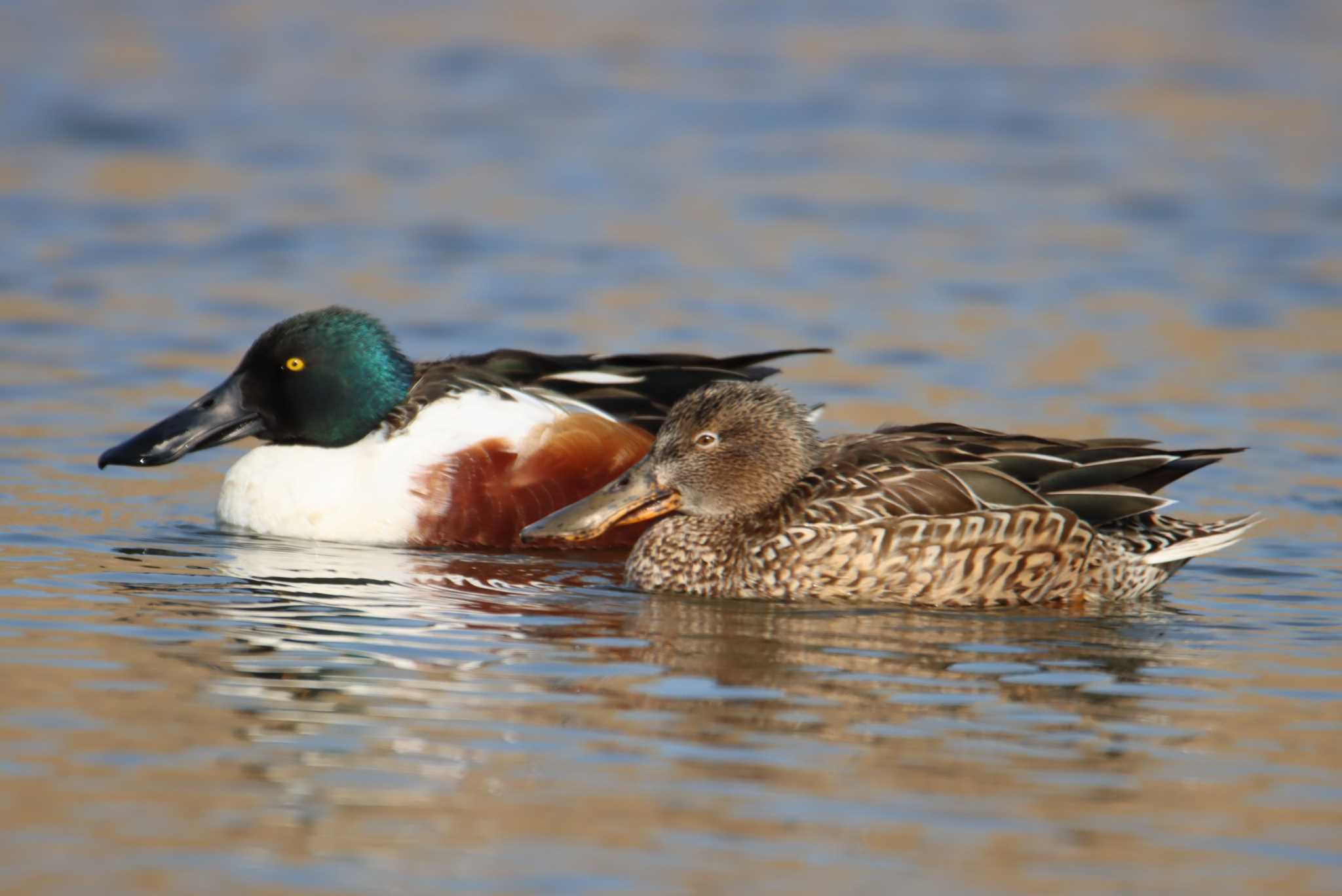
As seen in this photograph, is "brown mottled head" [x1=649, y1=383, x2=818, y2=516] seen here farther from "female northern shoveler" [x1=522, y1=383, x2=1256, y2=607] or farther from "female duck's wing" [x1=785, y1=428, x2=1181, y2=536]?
"female duck's wing" [x1=785, y1=428, x2=1181, y2=536]

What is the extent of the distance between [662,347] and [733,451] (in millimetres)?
4571

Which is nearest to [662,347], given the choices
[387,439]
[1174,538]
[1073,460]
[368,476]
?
[387,439]

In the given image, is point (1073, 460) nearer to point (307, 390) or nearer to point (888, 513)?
point (888, 513)

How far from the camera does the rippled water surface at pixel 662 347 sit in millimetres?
4934

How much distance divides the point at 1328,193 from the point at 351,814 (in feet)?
41.3

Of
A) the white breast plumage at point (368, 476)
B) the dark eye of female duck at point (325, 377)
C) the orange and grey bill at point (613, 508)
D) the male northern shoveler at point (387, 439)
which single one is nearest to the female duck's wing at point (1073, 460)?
the orange and grey bill at point (613, 508)

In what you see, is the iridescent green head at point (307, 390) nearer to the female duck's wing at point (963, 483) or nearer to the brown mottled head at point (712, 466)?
the brown mottled head at point (712, 466)

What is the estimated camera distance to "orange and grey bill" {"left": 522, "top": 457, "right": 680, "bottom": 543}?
7.79 meters

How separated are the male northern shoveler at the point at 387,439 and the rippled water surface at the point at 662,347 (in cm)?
21

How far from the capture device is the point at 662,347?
12.3 metres

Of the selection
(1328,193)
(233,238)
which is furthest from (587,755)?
(1328,193)

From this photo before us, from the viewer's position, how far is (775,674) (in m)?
6.32

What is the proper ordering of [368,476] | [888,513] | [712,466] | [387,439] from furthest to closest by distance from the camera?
1. [387,439]
2. [368,476]
3. [712,466]
4. [888,513]

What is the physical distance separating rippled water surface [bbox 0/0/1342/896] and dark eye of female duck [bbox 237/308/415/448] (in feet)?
1.89
